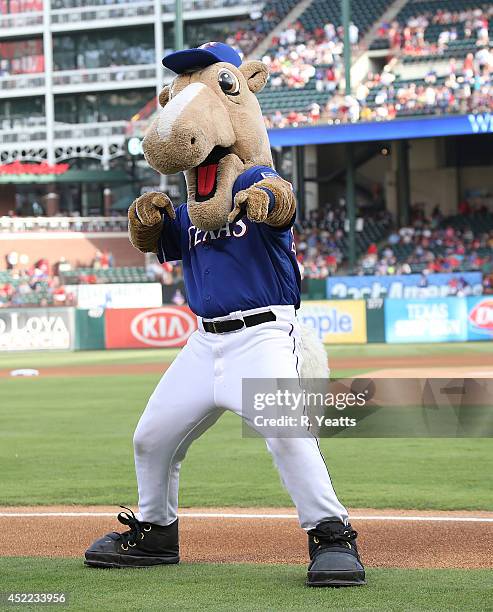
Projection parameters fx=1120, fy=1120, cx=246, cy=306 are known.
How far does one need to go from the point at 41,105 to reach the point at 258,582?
5653cm

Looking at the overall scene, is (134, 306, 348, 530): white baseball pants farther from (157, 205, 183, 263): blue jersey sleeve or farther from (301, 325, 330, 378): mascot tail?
(157, 205, 183, 263): blue jersey sleeve

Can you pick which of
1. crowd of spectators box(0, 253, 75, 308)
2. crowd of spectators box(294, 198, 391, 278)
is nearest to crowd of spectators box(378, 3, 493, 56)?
crowd of spectators box(294, 198, 391, 278)

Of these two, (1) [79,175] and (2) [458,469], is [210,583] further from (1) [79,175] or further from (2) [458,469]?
(1) [79,175]

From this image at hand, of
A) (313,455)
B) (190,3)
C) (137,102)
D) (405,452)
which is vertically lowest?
(405,452)

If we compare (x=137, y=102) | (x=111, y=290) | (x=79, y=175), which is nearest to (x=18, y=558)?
(x=111, y=290)

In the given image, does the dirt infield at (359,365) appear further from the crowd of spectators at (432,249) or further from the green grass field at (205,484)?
the crowd of spectators at (432,249)

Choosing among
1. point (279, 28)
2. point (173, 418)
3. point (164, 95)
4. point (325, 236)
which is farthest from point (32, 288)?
point (173, 418)

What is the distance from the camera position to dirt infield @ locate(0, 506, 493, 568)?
18.3 feet

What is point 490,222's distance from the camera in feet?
113

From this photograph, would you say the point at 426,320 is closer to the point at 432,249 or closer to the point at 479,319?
the point at 479,319

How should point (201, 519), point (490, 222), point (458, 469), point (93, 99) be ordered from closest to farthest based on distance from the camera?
point (201, 519) → point (458, 469) → point (490, 222) → point (93, 99)

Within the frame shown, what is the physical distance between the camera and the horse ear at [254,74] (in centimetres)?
525

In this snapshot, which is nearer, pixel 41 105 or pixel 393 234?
pixel 393 234

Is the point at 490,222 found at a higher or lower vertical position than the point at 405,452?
higher
